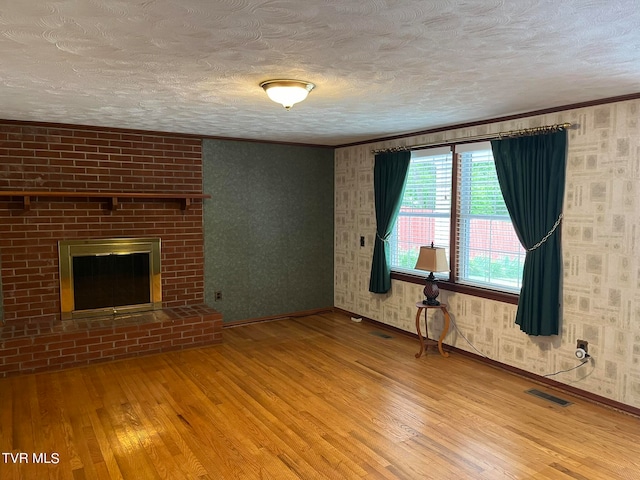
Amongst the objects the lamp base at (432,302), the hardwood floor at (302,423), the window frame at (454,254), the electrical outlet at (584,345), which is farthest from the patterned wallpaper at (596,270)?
the lamp base at (432,302)

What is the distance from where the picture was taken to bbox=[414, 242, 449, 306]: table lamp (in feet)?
14.5

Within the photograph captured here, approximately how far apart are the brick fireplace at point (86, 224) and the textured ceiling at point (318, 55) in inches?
30.1

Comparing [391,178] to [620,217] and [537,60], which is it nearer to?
[620,217]

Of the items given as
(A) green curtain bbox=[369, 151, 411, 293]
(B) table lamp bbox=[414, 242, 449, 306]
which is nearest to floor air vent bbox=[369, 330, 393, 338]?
(A) green curtain bbox=[369, 151, 411, 293]

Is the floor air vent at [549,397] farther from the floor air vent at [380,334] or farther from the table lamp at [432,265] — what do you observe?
the floor air vent at [380,334]

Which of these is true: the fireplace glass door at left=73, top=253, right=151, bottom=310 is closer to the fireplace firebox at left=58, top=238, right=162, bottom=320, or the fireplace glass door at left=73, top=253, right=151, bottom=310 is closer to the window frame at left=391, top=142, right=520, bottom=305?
the fireplace firebox at left=58, top=238, right=162, bottom=320

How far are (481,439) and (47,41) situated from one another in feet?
10.6

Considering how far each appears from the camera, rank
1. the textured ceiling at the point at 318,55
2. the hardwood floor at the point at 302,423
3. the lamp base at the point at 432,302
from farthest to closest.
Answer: the lamp base at the point at 432,302 < the hardwood floor at the point at 302,423 < the textured ceiling at the point at 318,55

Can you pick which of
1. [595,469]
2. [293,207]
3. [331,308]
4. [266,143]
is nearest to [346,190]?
[293,207]

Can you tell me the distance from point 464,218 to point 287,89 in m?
2.47

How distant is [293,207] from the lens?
604cm

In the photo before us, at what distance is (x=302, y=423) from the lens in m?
3.21

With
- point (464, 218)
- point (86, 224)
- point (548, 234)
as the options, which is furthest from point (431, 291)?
point (86, 224)

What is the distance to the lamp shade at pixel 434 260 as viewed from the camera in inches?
174
